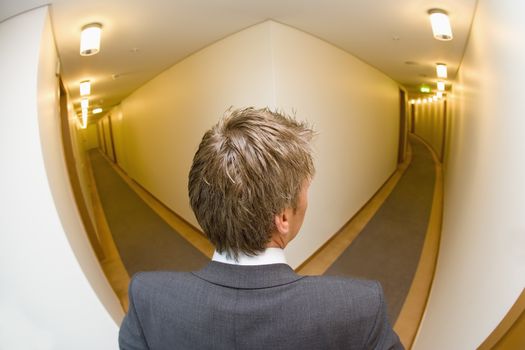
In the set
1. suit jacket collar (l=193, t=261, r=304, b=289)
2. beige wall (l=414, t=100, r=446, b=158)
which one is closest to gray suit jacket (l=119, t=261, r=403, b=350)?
suit jacket collar (l=193, t=261, r=304, b=289)

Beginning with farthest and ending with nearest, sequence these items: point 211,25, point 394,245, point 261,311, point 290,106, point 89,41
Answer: point 394,245
point 290,106
point 211,25
point 89,41
point 261,311

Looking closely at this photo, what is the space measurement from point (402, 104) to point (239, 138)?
8.70m

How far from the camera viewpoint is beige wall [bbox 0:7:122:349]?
1193mm

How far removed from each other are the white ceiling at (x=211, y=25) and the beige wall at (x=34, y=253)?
66 cm

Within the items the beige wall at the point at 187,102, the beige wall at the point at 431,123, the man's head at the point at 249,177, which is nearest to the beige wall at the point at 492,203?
the man's head at the point at 249,177

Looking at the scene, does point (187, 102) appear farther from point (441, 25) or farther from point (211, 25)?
point (441, 25)

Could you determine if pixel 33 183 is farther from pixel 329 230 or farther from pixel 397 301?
pixel 329 230

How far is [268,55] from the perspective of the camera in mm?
3082

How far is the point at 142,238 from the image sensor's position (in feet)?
15.8

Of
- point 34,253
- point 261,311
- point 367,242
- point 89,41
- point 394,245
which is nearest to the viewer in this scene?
point 261,311

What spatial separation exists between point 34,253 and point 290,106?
8.48ft

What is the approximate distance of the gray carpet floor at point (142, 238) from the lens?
4047 mm

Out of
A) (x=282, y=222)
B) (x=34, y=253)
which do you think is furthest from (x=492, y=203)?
(x=34, y=253)

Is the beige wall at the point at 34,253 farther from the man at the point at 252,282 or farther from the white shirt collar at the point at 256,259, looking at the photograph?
the white shirt collar at the point at 256,259
